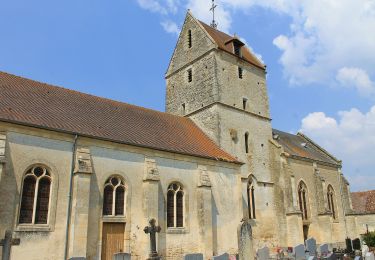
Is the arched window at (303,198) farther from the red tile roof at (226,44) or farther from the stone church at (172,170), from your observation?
the red tile roof at (226,44)

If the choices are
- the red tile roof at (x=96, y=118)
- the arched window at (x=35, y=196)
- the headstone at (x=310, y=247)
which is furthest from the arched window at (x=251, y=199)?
the arched window at (x=35, y=196)

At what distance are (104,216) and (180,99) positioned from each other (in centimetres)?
1394

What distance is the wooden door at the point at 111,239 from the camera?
15.9 metres

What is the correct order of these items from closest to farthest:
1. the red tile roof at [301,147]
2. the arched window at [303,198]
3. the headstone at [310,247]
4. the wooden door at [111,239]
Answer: the wooden door at [111,239] → the headstone at [310,247] → the arched window at [303,198] → the red tile roof at [301,147]

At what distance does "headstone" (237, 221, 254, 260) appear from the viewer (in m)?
13.8

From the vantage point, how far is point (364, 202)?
114 feet

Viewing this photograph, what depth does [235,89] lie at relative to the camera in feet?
86.1

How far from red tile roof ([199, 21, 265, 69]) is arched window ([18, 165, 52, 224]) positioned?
1652cm

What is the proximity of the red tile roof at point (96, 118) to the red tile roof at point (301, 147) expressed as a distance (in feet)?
29.2

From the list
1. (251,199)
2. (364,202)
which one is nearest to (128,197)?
(251,199)

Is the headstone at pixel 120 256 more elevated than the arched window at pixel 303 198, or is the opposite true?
the arched window at pixel 303 198

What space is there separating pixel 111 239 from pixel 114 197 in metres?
1.97

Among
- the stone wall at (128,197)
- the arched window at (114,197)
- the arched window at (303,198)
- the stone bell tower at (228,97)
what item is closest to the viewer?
the stone wall at (128,197)

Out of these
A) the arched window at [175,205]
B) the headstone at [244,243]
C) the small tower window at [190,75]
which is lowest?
the headstone at [244,243]
